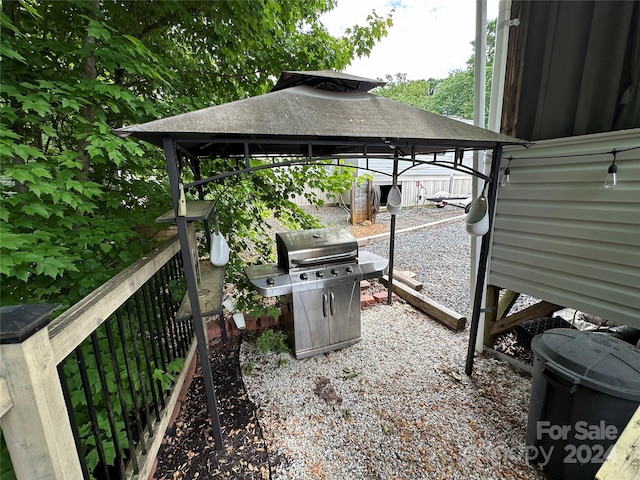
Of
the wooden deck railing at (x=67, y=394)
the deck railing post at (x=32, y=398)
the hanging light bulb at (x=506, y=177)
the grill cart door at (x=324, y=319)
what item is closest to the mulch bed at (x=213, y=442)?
the wooden deck railing at (x=67, y=394)

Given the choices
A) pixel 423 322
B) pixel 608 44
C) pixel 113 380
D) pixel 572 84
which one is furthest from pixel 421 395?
pixel 608 44

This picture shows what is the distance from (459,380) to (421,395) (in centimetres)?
46

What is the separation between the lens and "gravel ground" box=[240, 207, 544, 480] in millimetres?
1827

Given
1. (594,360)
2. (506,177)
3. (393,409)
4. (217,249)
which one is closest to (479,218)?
(506,177)

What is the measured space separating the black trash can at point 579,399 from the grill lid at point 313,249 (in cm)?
170

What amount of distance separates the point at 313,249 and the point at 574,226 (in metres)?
2.24

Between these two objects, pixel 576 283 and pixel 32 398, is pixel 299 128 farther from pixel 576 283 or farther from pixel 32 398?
pixel 576 283

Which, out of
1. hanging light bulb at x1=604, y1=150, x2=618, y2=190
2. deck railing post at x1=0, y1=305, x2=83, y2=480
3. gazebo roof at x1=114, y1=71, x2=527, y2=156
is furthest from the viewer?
hanging light bulb at x1=604, y1=150, x2=618, y2=190

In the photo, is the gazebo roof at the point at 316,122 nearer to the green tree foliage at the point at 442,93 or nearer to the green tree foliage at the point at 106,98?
the green tree foliage at the point at 106,98

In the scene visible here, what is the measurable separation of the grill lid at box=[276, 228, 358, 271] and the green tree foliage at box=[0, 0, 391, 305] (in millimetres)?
712

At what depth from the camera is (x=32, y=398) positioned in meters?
0.78

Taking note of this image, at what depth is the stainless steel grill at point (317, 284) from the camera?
2684mm

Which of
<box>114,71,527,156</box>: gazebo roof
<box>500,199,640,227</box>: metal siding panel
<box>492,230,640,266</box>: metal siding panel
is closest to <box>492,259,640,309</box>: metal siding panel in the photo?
<box>492,230,640,266</box>: metal siding panel

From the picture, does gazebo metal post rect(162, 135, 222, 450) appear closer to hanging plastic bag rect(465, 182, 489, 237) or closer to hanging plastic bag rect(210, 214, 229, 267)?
hanging plastic bag rect(210, 214, 229, 267)
